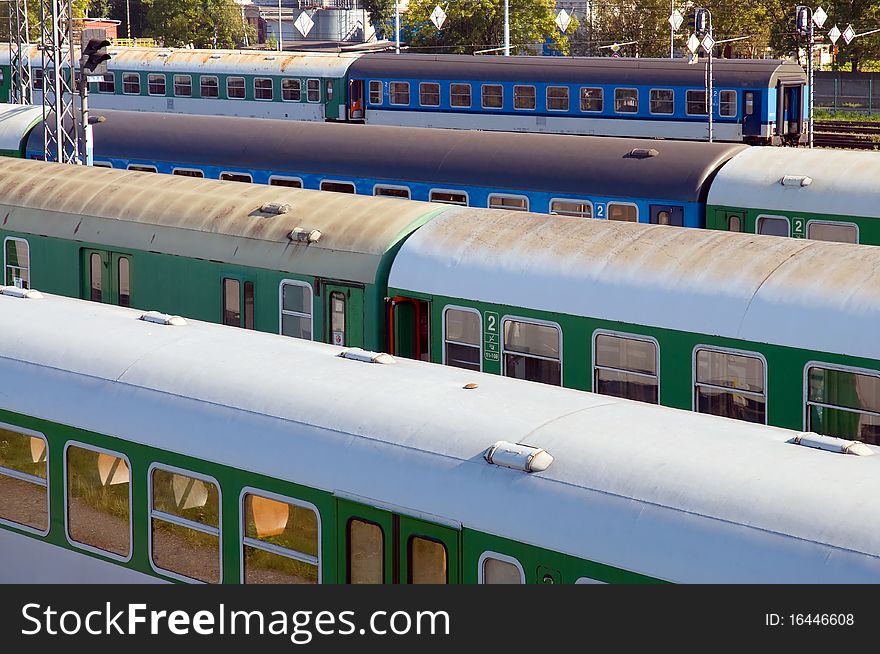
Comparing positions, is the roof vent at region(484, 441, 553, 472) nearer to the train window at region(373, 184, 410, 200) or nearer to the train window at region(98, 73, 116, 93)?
the train window at region(373, 184, 410, 200)

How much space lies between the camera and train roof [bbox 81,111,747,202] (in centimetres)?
1988

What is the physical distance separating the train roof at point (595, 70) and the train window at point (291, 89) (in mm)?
3431

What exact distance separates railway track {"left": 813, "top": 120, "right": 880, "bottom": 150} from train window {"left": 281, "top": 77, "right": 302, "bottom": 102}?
618 inches

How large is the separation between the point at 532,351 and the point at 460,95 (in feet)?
87.9

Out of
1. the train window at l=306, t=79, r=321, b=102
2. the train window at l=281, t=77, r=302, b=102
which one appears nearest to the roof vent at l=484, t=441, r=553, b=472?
the train window at l=306, t=79, r=321, b=102

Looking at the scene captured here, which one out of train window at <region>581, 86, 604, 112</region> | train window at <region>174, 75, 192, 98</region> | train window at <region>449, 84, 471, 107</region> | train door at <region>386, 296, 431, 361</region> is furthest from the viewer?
train window at <region>174, 75, 192, 98</region>

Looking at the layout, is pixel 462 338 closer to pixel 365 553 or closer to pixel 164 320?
pixel 164 320

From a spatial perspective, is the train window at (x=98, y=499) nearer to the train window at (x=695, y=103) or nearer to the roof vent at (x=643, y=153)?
the roof vent at (x=643, y=153)

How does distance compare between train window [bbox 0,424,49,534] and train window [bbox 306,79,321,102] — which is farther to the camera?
train window [bbox 306,79,321,102]

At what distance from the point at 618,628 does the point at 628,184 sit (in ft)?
47.9

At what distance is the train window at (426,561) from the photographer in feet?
23.4

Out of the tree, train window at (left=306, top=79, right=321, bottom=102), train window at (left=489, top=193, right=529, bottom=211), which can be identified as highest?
the tree

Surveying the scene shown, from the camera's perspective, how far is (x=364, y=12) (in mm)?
111688

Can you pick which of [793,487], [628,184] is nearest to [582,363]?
[793,487]
